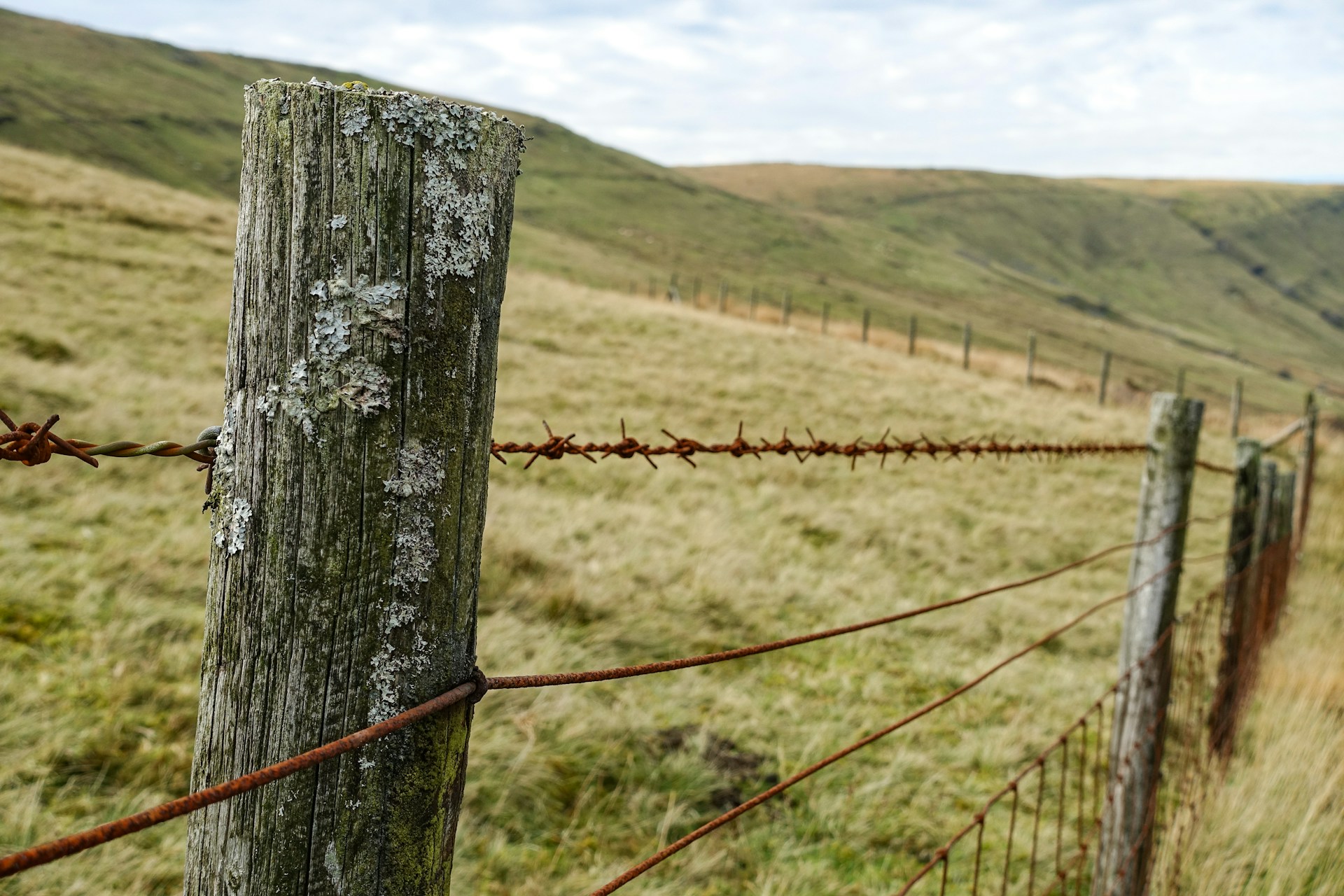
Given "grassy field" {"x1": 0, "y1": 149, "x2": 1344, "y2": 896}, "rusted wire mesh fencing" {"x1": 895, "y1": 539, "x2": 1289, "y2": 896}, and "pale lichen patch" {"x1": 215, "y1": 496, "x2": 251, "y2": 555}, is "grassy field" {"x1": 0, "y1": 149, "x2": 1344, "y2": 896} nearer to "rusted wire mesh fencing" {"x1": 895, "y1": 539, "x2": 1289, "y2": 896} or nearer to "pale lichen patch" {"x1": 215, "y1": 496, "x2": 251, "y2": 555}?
"rusted wire mesh fencing" {"x1": 895, "y1": 539, "x2": 1289, "y2": 896}

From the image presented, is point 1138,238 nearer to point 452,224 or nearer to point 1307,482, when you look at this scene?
point 1307,482

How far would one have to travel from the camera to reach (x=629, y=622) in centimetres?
525

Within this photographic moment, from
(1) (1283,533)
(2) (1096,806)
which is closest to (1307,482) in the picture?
(1) (1283,533)

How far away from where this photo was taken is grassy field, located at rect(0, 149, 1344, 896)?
3229 millimetres

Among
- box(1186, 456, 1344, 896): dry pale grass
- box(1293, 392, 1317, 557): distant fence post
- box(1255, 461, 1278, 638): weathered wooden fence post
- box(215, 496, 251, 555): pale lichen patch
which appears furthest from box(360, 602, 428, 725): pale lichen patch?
box(1293, 392, 1317, 557): distant fence post

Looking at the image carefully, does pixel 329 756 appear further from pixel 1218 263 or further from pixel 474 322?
pixel 1218 263

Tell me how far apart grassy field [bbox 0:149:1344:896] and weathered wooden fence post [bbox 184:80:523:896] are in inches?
→ 87.9

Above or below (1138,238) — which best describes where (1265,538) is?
below

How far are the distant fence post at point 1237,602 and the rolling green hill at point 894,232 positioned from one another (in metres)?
18.8

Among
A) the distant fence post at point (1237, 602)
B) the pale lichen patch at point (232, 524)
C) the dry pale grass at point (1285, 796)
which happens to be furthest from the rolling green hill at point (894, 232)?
the pale lichen patch at point (232, 524)

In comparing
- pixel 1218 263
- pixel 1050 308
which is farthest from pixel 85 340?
pixel 1218 263

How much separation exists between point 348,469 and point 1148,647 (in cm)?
284

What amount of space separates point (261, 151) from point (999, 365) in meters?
24.4

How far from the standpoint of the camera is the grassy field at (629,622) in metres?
3.23
